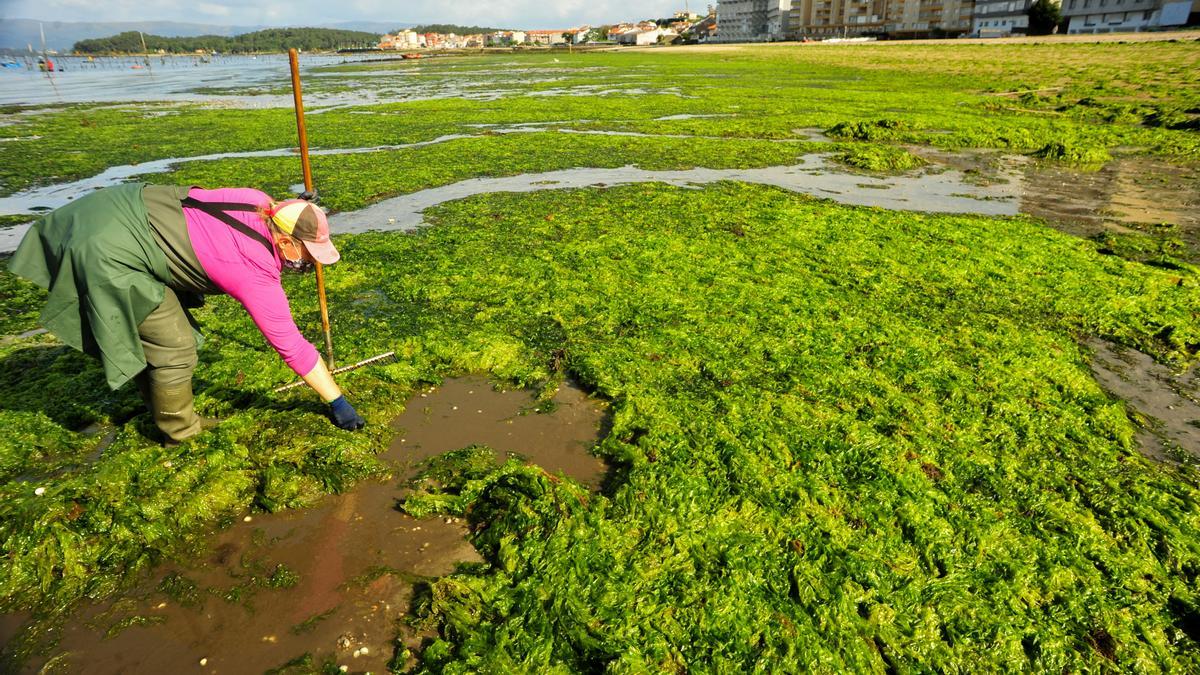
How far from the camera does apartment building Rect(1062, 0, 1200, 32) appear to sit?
48.1 meters

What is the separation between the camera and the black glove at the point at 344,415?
12.4 ft

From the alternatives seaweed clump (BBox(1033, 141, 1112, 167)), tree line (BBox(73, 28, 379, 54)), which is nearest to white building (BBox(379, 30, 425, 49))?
tree line (BBox(73, 28, 379, 54))

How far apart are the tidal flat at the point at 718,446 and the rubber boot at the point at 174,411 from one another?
0.11 m

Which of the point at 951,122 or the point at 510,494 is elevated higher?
the point at 951,122

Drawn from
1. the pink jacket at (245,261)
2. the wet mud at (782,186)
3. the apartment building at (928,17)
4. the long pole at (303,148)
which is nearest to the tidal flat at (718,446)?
the long pole at (303,148)

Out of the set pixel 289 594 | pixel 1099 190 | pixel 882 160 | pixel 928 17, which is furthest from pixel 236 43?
pixel 289 594

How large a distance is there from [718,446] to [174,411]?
143 inches

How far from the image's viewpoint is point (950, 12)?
79.4 meters

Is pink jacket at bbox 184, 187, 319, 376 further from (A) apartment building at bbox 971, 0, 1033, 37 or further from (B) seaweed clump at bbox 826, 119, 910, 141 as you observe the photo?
(A) apartment building at bbox 971, 0, 1033, 37

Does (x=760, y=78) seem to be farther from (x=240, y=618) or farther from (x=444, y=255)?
(x=240, y=618)

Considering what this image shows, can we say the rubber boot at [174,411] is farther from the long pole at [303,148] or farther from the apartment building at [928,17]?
the apartment building at [928,17]

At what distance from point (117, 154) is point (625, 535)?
18095 mm

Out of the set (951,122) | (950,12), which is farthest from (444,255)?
(950,12)

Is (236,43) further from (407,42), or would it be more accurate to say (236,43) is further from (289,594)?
(289,594)
